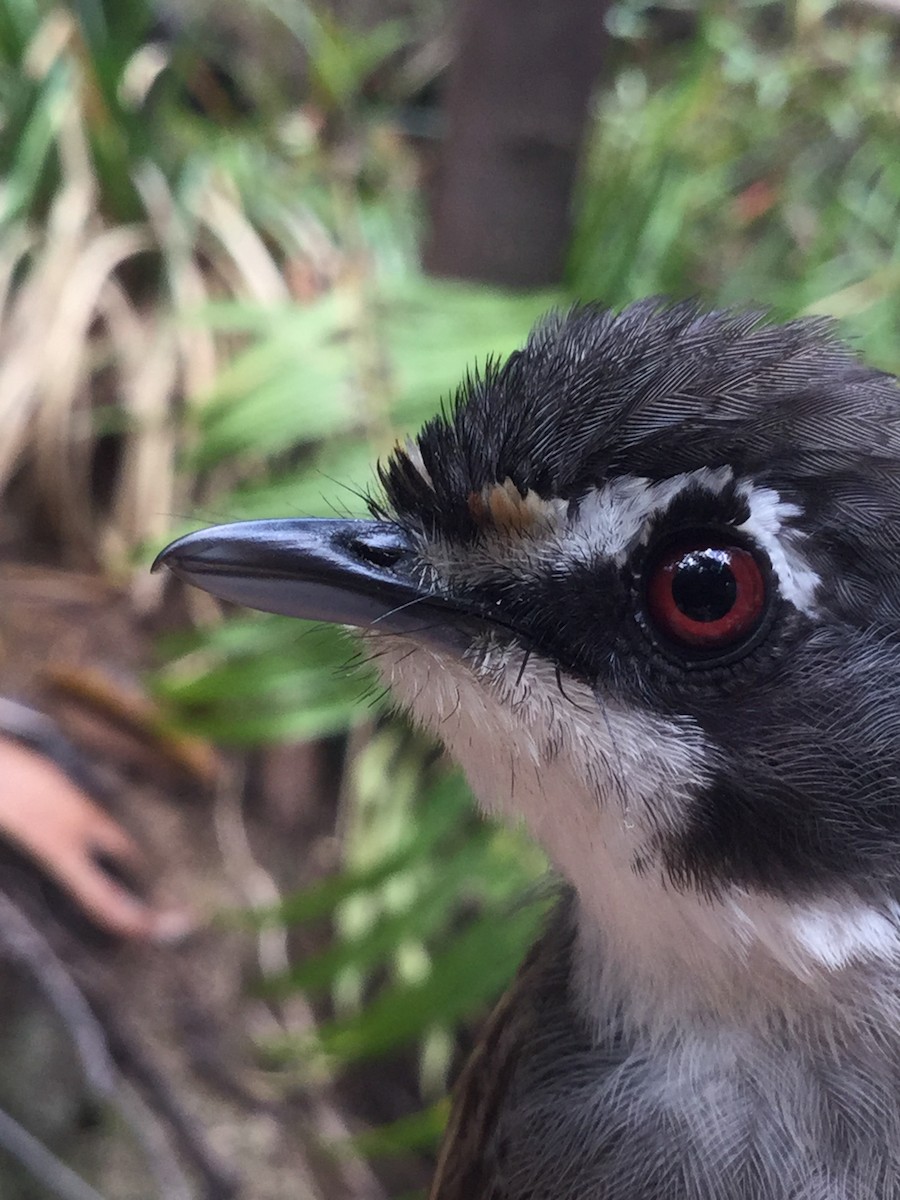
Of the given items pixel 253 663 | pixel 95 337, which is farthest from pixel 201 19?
pixel 253 663

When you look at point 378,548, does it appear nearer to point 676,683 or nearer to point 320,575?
point 320,575

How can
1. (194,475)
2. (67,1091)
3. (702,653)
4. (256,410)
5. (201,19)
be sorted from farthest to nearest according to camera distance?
1. (201,19)
2. (194,475)
3. (256,410)
4. (67,1091)
5. (702,653)

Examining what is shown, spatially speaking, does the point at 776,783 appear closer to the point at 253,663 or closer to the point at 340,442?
the point at 253,663

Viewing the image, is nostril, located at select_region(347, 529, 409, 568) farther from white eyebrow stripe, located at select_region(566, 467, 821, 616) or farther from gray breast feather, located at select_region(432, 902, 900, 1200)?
gray breast feather, located at select_region(432, 902, 900, 1200)

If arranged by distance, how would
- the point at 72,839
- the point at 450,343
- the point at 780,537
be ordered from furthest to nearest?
the point at 450,343
the point at 72,839
the point at 780,537

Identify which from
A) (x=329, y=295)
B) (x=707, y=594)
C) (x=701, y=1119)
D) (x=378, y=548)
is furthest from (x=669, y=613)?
(x=329, y=295)

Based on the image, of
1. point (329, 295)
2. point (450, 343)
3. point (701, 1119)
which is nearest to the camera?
point (701, 1119)

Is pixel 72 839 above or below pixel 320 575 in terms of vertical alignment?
below

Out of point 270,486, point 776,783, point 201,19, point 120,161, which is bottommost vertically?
point 776,783

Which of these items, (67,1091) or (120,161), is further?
(120,161)
